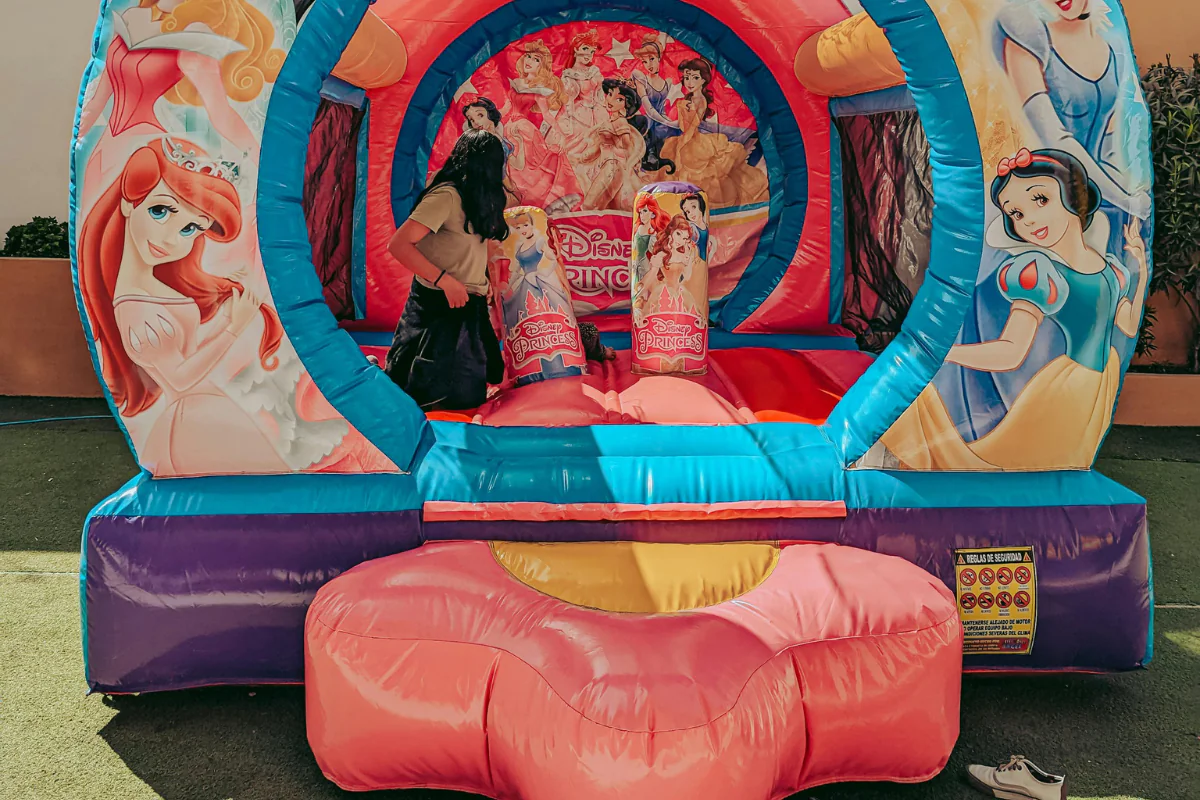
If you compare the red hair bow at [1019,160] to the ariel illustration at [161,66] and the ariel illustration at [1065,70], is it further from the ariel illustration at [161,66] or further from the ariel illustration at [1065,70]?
the ariel illustration at [161,66]

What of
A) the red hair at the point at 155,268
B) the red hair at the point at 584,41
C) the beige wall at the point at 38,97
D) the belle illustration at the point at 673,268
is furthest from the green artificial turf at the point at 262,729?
the beige wall at the point at 38,97

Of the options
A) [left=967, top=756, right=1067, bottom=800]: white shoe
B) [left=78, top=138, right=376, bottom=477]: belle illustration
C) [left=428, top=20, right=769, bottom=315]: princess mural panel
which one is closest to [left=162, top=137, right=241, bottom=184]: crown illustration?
[left=78, top=138, right=376, bottom=477]: belle illustration

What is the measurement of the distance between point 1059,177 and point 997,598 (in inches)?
32.2

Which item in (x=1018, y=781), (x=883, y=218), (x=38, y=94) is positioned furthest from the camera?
(x=38, y=94)

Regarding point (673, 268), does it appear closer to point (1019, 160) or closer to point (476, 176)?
point (476, 176)

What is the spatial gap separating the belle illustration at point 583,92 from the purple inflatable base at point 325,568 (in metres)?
2.05

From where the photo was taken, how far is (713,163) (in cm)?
356

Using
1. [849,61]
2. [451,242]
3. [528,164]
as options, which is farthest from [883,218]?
[451,242]

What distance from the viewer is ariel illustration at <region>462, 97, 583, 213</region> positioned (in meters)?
3.47

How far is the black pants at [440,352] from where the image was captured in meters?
2.38

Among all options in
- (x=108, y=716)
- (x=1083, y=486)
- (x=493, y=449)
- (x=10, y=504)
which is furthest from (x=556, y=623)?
(x=10, y=504)

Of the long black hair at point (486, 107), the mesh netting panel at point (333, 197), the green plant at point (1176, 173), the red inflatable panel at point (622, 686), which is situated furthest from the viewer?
the green plant at point (1176, 173)

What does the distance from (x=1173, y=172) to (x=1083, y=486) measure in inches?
103

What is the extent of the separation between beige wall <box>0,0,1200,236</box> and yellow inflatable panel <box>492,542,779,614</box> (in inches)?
168
